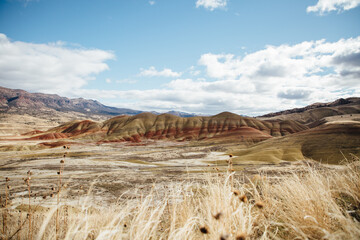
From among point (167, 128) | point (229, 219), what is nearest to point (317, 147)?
point (229, 219)

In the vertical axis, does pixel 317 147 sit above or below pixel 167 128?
below

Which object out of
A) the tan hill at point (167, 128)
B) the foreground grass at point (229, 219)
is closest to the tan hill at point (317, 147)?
the foreground grass at point (229, 219)

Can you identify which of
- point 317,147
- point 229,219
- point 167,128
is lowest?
point 317,147

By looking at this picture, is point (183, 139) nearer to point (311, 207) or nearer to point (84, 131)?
point (84, 131)

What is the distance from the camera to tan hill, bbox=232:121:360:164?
4478cm

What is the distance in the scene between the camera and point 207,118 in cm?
14588

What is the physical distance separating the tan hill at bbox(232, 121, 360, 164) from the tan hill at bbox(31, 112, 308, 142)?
50440mm

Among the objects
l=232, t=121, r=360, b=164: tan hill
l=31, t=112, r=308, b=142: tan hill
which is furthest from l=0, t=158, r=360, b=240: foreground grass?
l=31, t=112, r=308, b=142: tan hill

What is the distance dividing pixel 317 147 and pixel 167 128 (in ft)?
322

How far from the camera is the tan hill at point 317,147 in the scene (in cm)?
4478

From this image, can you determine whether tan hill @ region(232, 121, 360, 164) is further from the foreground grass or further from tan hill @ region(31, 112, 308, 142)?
tan hill @ region(31, 112, 308, 142)

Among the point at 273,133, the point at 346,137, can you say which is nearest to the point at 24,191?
the point at 346,137

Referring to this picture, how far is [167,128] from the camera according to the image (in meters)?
138

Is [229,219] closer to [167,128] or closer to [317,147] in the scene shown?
[317,147]
